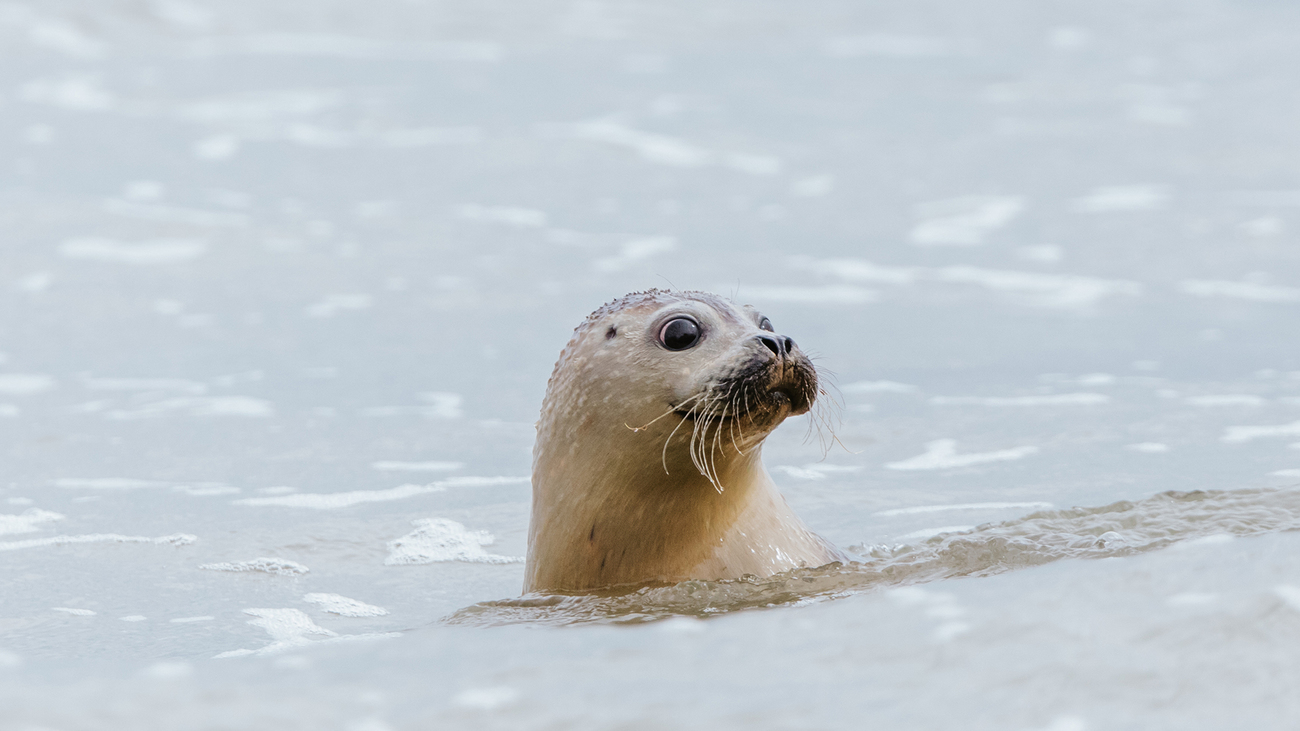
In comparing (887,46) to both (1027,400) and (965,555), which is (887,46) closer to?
(1027,400)

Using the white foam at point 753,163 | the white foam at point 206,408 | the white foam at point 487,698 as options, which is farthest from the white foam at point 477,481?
the white foam at point 753,163

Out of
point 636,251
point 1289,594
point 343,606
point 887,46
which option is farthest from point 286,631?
point 887,46

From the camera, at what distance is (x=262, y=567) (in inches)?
239

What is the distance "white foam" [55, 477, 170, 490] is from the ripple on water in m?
2.83

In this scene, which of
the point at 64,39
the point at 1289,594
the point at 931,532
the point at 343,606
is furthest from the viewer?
the point at 64,39

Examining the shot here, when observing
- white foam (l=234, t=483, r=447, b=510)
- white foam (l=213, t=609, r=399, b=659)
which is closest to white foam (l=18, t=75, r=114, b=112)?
white foam (l=234, t=483, r=447, b=510)

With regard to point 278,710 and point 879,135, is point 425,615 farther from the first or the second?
point 879,135

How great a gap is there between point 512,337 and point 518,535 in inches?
129

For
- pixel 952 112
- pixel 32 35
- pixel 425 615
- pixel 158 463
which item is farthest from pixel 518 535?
pixel 32 35

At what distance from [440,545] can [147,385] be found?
318 centimetres

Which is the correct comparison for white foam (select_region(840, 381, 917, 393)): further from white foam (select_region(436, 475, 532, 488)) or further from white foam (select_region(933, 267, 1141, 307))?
white foam (select_region(436, 475, 532, 488))

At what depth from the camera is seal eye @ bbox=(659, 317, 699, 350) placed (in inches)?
191

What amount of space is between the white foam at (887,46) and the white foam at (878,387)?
A: 9.66m

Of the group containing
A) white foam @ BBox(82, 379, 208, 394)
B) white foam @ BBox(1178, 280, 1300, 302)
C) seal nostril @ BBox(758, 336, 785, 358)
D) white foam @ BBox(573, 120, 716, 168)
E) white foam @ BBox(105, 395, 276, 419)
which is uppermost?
white foam @ BBox(573, 120, 716, 168)
